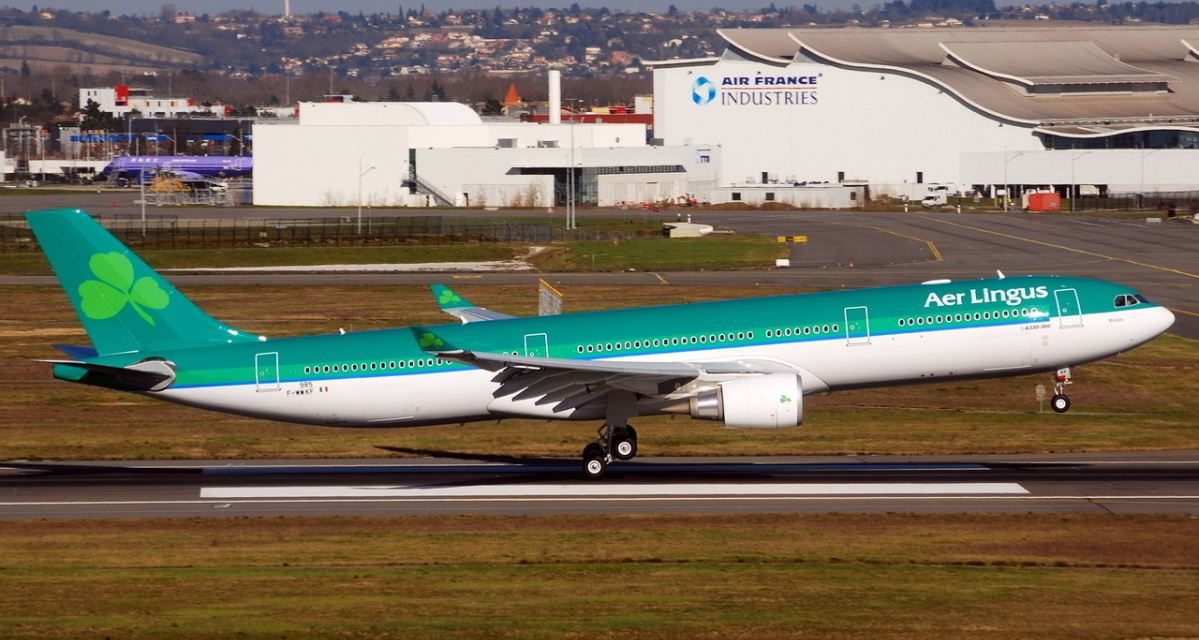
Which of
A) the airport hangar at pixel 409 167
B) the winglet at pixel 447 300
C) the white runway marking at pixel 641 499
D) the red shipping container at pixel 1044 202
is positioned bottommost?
the white runway marking at pixel 641 499

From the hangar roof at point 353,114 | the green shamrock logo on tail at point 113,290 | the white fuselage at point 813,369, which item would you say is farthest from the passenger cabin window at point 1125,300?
the hangar roof at point 353,114

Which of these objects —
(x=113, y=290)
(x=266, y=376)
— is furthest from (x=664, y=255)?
(x=113, y=290)

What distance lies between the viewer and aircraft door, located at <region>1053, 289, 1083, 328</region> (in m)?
42.0

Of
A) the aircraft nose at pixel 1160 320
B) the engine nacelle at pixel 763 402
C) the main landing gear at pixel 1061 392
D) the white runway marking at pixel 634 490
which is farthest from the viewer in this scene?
the main landing gear at pixel 1061 392

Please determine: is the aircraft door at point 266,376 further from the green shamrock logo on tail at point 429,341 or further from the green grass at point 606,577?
the green shamrock logo on tail at point 429,341

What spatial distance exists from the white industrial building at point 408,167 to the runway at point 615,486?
141 meters

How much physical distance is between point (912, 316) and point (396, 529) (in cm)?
1421

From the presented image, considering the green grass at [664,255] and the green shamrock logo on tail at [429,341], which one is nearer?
the green shamrock logo on tail at [429,341]

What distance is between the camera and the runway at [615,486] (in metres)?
39.6

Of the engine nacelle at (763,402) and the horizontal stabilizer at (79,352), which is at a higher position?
the horizontal stabilizer at (79,352)

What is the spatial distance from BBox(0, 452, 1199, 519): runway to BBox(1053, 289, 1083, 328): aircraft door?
13.5 feet

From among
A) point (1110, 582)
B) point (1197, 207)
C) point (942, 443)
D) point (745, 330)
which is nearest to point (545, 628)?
point (1110, 582)

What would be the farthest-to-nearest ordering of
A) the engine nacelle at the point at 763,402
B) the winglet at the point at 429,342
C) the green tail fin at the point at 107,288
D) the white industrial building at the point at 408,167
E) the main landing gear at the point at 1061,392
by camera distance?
the white industrial building at the point at 408,167 → the main landing gear at the point at 1061,392 → the green tail fin at the point at 107,288 → the engine nacelle at the point at 763,402 → the winglet at the point at 429,342

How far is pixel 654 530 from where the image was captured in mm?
37062
